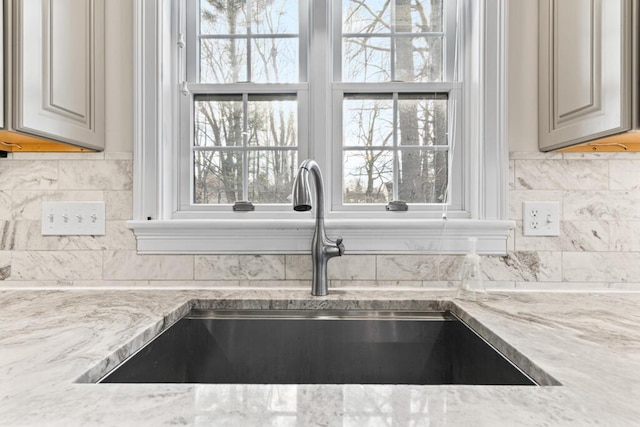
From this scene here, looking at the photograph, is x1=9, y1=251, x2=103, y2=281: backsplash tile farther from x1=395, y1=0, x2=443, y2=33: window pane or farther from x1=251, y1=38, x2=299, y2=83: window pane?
x1=395, y1=0, x2=443, y2=33: window pane

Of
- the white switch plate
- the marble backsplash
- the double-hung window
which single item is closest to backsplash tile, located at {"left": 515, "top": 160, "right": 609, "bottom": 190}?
the marble backsplash

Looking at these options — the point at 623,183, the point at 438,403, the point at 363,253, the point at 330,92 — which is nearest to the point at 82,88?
the point at 330,92

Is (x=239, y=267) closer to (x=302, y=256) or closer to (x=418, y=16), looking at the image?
(x=302, y=256)

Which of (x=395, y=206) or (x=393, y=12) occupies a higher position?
(x=393, y=12)

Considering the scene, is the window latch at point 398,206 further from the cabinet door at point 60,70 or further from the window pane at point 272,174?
the cabinet door at point 60,70

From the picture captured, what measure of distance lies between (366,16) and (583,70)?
746mm

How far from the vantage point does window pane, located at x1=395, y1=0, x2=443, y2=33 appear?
1.49 meters

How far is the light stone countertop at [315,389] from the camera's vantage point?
0.49 meters

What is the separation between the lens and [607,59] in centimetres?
102

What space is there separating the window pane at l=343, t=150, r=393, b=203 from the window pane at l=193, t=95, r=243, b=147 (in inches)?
16.4

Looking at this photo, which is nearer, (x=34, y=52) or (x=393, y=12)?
(x=34, y=52)

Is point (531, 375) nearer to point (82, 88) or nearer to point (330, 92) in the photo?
point (330, 92)

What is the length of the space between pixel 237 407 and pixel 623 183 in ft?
4.55

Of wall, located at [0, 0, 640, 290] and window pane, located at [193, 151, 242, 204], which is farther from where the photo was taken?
window pane, located at [193, 151, 242, 204]
